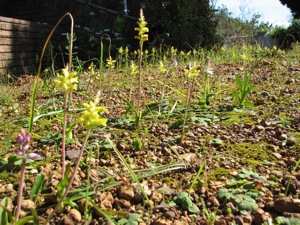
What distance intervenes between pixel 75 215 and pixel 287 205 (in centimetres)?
78

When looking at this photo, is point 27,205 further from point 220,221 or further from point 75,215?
point 220,221

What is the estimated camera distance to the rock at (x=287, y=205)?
1144 mm

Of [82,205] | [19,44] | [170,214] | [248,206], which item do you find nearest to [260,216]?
[248,206]

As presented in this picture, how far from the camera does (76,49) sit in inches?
306

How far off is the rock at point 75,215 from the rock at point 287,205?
2.39 feet

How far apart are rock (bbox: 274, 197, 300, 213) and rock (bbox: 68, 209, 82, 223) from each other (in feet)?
2.39

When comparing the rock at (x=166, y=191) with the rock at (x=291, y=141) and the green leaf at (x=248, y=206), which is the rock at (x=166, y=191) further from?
the rock at (x=291, y=141)

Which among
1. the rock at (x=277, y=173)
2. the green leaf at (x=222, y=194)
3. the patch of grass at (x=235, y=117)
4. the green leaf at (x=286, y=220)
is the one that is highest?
the patch of grass at (x=235, y=117)

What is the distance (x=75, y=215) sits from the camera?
111cm

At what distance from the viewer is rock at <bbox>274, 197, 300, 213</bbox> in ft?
3.75

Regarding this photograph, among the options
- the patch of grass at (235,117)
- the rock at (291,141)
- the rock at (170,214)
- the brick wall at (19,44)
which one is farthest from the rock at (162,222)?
the brick wall at (19,44)

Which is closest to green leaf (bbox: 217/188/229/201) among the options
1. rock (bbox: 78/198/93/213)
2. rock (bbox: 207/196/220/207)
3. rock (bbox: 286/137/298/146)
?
rock (bbox: 207/196/220/207)

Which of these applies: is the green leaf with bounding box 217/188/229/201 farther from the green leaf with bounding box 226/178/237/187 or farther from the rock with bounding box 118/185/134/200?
the rock with bounding box 118/185/134/200

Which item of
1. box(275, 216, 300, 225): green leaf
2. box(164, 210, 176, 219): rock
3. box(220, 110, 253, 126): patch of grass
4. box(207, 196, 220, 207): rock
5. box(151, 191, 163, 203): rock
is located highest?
box(220, 110, 253, 126): patch of grass
